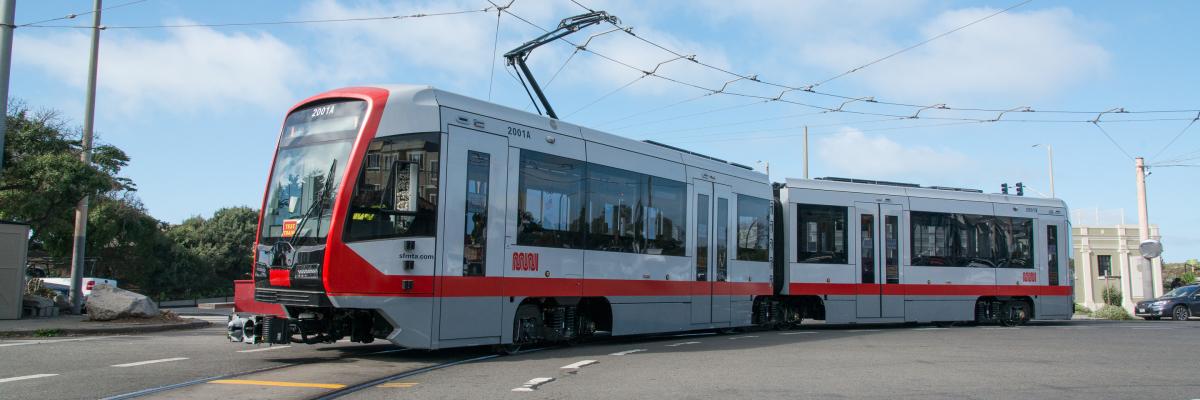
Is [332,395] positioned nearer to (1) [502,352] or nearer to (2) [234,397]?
(2) [234,397]

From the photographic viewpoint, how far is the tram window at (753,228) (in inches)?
647

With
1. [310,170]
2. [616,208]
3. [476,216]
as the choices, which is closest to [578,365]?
[476,216]

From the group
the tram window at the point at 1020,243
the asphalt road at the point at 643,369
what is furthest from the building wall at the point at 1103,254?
the asphalt road at the point at 643,369

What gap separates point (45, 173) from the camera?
18047 millimetres

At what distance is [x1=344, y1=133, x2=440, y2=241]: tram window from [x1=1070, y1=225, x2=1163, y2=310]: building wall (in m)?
42.2

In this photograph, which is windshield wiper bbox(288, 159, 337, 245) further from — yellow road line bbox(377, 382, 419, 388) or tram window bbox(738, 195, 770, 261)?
tram window bbox(738, 195, 770, 261)

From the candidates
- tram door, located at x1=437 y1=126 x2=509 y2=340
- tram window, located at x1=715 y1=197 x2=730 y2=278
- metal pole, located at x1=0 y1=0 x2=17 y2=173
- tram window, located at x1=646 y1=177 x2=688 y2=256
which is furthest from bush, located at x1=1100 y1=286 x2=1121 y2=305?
metal pole, located at x1=0 y1=0 x2=17 y2=173

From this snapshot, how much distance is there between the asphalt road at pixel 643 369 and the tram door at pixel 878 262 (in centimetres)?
387

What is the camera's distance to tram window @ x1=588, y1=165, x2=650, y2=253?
41.7 ft

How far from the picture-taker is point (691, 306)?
14734mm

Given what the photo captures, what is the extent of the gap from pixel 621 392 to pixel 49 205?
53.3ft

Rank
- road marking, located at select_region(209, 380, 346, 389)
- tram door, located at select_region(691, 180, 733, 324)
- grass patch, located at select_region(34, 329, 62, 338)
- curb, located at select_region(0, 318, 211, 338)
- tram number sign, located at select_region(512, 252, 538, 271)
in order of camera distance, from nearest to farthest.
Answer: road marking, located at select_region(209, 380, 346, 389), tram number sign, located at select_region(512, 252, 538, 271), curb, located at select_region(0, 318, 211, 338), grass patch, located at select_region(34, 329, 62, 338), tram door, located at select_region(691, 180, 733, 324)

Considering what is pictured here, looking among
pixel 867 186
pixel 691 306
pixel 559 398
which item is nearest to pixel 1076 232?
pixel 867 186

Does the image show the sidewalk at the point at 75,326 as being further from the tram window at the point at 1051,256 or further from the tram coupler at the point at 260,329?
the tram window at the point at 1051,256
